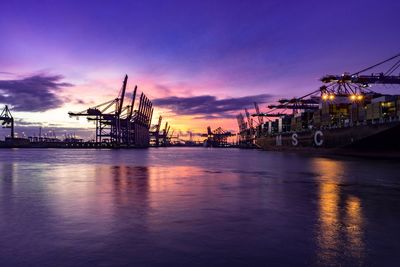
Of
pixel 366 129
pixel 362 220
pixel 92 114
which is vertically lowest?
pixel 362 220

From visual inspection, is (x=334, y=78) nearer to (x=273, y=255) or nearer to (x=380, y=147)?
(x=380, y=147)

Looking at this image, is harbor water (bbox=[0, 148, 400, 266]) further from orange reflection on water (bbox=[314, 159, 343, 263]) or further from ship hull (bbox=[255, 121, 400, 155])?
ship hull (bbox=[255, 121, 400, 155])

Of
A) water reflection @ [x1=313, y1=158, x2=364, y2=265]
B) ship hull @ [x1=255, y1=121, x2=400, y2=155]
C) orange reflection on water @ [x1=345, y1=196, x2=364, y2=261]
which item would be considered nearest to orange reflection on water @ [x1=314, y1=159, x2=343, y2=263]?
water reflection @ [x1=313, y1=158, x2=364, y2=265]

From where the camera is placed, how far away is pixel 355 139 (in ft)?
198

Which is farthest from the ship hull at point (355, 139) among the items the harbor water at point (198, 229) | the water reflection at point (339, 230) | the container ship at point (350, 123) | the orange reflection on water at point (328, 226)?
Result: the water reflection at point (339, 230)

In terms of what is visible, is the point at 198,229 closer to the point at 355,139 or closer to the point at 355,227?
the point at 355,227

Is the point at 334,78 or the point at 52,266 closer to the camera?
the point at 52,266

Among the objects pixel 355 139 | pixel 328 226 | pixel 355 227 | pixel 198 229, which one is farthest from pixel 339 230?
pixel 355 139

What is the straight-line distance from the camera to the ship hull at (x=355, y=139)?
5274 cm

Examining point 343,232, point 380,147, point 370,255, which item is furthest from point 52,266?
point 380,147

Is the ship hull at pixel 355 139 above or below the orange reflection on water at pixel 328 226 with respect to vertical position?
above

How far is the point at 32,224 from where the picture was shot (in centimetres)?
1094

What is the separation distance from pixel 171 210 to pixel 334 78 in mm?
82028

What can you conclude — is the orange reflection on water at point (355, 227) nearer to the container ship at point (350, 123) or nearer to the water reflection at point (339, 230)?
the water reflection at point (339, 230)
